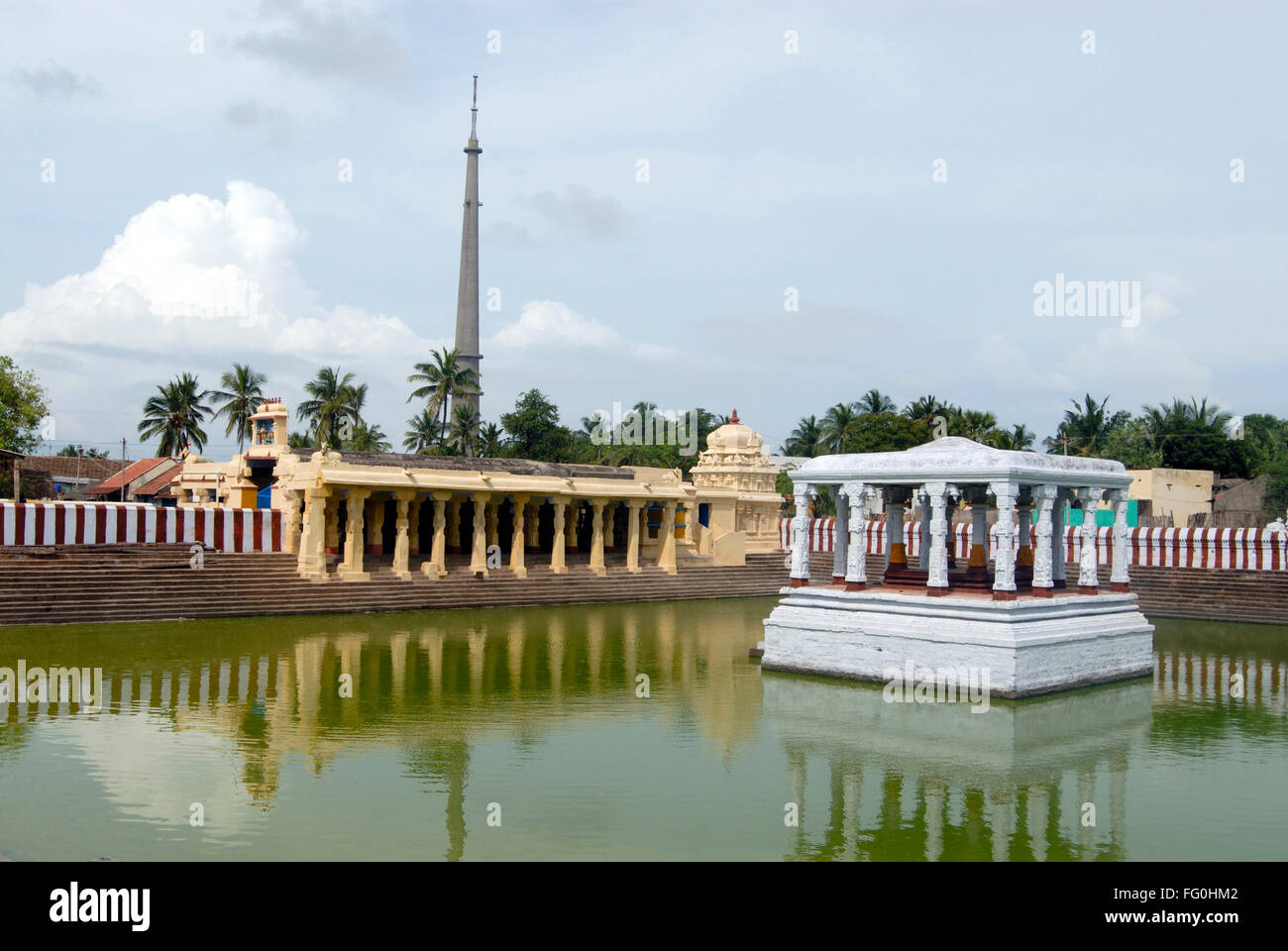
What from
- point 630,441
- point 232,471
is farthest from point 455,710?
point 630,441

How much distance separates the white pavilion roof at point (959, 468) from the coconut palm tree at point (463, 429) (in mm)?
31825

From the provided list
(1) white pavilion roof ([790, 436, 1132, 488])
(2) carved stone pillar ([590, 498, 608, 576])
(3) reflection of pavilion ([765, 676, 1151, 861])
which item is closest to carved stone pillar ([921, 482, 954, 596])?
(1) white pavilion roof ([790, 436, 1132, 488])

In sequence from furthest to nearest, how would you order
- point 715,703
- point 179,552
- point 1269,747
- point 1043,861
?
point 179,552 < point 715,703 < point 1269,747 < point 1043,861

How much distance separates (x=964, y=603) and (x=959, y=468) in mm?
2242

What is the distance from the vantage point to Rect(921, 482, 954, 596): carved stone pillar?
1969cm

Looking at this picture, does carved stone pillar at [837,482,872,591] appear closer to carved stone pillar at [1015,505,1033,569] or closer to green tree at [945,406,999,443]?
carved stone pillar at [1015,505,1033,569]

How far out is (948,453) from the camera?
19.5m

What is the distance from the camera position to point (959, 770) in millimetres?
13594

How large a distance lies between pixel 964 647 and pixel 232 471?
23.1m

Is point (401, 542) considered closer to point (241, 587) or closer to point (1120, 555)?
point (241, 587)

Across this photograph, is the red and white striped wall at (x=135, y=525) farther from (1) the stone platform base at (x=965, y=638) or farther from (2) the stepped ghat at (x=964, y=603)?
(2) the stepped ghat at (x=964, y=603)

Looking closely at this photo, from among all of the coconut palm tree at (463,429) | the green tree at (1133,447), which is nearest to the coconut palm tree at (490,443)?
the coconut palm tree at (463,429)

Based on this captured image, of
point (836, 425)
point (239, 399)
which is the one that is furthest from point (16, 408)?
point (836, 425)
